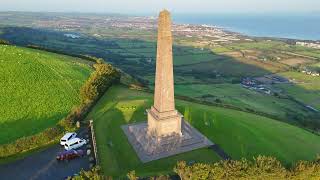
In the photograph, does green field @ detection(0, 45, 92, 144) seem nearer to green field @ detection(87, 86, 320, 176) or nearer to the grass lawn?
green field @ detection(87, 86, 320, 176)

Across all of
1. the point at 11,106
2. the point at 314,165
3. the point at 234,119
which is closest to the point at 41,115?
the point at 11,106

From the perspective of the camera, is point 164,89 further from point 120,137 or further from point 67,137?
point 67,137

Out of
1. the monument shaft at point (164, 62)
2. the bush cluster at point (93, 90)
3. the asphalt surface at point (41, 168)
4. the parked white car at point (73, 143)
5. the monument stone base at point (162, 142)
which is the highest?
the monument shaft at point (164, 62)

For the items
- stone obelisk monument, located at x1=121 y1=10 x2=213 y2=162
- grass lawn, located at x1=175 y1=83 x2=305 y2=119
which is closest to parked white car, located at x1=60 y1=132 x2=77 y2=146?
stone obelisk monument, located at x1=121 y1=10 x2=213 y2=162

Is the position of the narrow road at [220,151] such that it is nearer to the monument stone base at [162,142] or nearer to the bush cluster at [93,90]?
the monument stone base at [162,142]

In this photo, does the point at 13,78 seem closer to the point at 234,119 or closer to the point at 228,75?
the point at 234,119

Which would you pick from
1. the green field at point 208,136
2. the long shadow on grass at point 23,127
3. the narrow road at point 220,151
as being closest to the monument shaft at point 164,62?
the green field at point 208,136

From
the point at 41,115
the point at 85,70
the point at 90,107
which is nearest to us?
the point at 41,115
